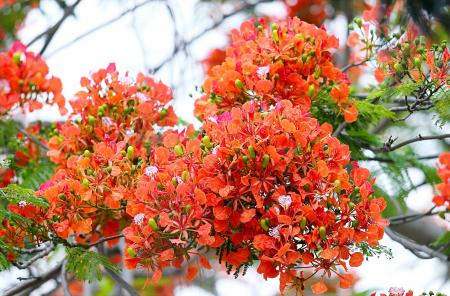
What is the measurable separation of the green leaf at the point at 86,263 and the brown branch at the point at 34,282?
315 millimetres

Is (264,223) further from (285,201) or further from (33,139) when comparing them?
(33,139)

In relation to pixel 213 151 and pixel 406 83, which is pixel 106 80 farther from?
pixel 406 83

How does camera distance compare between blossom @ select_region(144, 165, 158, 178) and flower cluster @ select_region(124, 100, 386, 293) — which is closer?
flower cluster @ select_region(124, 100, 386, 293)

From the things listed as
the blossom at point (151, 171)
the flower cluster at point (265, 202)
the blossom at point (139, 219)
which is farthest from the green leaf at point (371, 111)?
the blossom at point (139, 219)

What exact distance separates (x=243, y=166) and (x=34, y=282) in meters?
1.20

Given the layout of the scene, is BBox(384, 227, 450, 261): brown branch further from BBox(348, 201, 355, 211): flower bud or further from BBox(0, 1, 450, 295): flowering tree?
BBox(348, 201, 355, 211): flower bud

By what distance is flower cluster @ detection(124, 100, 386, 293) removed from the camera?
2225mm

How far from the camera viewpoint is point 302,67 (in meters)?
2.75

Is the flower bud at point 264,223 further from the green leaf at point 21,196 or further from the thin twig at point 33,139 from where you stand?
the thin twig at point 33,139

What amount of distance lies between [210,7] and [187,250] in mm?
3425

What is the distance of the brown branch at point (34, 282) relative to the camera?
2869 mm

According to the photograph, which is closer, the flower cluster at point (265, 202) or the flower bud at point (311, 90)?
the flower cluster at point (265, 202)

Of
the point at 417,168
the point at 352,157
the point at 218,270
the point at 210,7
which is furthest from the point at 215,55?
the point at 352,157

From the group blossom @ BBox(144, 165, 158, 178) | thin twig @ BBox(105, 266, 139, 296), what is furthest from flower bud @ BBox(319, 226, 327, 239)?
thin twig @ BBox(105, 266, 139, 296)
